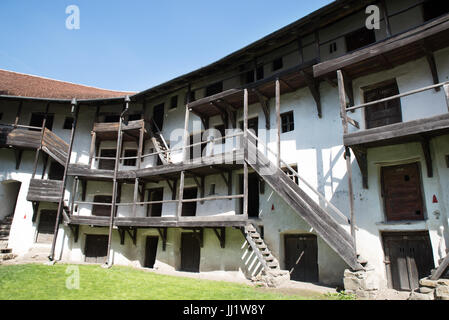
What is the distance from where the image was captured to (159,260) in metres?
16.5

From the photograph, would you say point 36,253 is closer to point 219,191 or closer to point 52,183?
point 52,183

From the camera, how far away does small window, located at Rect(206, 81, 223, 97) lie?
1683 centimetres

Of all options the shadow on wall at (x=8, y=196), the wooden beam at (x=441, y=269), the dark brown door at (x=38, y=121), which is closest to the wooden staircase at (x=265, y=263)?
the wooden beam at (x=441, y=269)

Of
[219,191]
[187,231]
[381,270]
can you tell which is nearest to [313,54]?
[219,191]

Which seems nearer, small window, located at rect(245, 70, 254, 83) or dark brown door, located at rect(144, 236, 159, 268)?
small window, located at rect(245, 70, 254, 83)

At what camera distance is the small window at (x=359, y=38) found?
467 inches

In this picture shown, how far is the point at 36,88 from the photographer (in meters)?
20.5

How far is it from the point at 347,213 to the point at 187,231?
844cm

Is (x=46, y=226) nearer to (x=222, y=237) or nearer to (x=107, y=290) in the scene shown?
(x=222, y=237)

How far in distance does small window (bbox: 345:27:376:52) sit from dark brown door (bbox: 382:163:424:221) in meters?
4.99

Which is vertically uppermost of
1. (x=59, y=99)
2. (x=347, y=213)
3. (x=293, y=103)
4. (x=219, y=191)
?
Result: (x=59, y=99)

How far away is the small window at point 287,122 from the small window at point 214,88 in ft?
14.0

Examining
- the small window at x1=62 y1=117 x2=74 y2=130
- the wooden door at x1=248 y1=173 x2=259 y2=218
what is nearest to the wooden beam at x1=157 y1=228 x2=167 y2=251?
the wooden door at x1=248 y1=173 x2=259 y2=218

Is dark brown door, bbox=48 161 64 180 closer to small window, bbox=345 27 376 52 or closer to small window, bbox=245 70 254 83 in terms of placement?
small window, bbox=245 70 254 83
